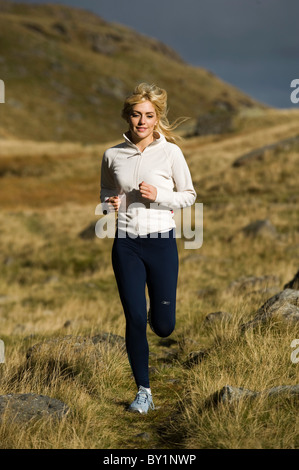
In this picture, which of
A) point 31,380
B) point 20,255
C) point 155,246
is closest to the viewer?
point 155,246

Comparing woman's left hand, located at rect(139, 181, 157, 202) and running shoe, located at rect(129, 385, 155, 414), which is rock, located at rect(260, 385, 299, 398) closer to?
running shoe, located at rect(129, 385, 155, 414)

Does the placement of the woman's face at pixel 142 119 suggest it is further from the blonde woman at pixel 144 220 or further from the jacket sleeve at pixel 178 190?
the jacket sleeve at pixel 178 190

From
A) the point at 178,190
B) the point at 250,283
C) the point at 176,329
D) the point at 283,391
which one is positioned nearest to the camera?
the point at 283,391

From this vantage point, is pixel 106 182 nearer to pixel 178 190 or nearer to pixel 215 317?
pixel 178 190

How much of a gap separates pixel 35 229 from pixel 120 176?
17890 millimetres

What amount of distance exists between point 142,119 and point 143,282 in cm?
119

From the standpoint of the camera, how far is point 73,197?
30281mm

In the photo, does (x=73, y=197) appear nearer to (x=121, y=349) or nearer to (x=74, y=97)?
(x=121, y=349)

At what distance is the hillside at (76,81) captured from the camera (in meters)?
79.2

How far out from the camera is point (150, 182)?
12.4ft

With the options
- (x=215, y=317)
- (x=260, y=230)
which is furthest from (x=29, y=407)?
(x=260, y=230)

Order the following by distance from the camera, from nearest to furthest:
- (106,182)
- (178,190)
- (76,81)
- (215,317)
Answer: (178,190), (106,182), (215,317), (76,81)

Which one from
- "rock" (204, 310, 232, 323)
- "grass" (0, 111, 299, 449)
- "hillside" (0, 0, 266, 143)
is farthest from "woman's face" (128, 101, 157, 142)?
"hillside" (0, 0, 266, 143)
